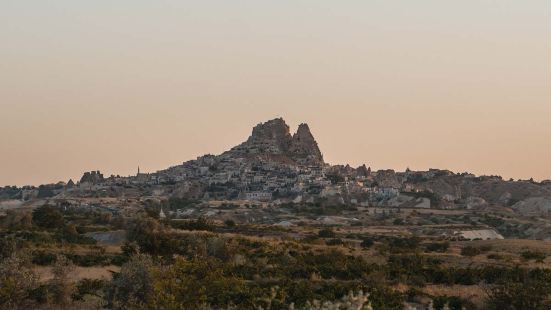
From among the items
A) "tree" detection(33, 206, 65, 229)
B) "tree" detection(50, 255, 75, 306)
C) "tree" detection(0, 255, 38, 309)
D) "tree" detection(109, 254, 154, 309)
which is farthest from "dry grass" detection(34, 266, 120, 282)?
"tree" detection(33, 206, 65, 229)

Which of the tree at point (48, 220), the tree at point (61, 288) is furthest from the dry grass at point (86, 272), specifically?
the tree at point (48, 220)

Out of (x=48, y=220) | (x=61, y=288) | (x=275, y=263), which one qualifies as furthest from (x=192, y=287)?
(x=48, y=220)

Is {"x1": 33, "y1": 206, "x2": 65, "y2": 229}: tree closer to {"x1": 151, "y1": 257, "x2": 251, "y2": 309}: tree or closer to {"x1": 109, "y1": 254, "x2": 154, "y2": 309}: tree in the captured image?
{"x1": 109, "y1": 254, "x2": 154, "y2": 309}: tree

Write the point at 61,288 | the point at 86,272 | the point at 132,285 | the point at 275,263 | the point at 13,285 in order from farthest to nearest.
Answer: the point at 275,263, the point at 86,272, the point at 61,288, the point at 132,285, the point at 13,285

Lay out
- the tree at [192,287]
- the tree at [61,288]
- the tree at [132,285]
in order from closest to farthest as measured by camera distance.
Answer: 1. the tree at [192,287]
2. the tree at [132,285]
3. the tree at [61,288]

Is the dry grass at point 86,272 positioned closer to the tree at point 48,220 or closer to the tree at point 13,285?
the tree at point 13,285

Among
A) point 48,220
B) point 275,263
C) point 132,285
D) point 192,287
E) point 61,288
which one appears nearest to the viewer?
point 192,287

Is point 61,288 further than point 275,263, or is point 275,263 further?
point 275,263

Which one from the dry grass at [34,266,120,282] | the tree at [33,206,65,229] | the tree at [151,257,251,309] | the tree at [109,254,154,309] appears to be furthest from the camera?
the tree at [33,206,65,229]

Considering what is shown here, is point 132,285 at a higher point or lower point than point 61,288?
higher

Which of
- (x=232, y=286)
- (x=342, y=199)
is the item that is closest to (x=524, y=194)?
(x=342, y=199)

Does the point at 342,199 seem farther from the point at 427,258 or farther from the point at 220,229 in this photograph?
the point at 427,258

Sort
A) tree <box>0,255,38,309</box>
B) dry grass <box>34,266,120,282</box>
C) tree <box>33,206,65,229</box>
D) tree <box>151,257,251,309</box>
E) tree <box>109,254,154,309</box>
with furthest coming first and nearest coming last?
tree <box>33,206,65,229</box>
dry grass <box>34,266,120,282</box>
tree <box>109,254,154,309</box>
tree <box>0,255,38,309</box>
tree <box>151,257,251,309</box>

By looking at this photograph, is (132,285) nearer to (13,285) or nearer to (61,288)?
(61,288)
